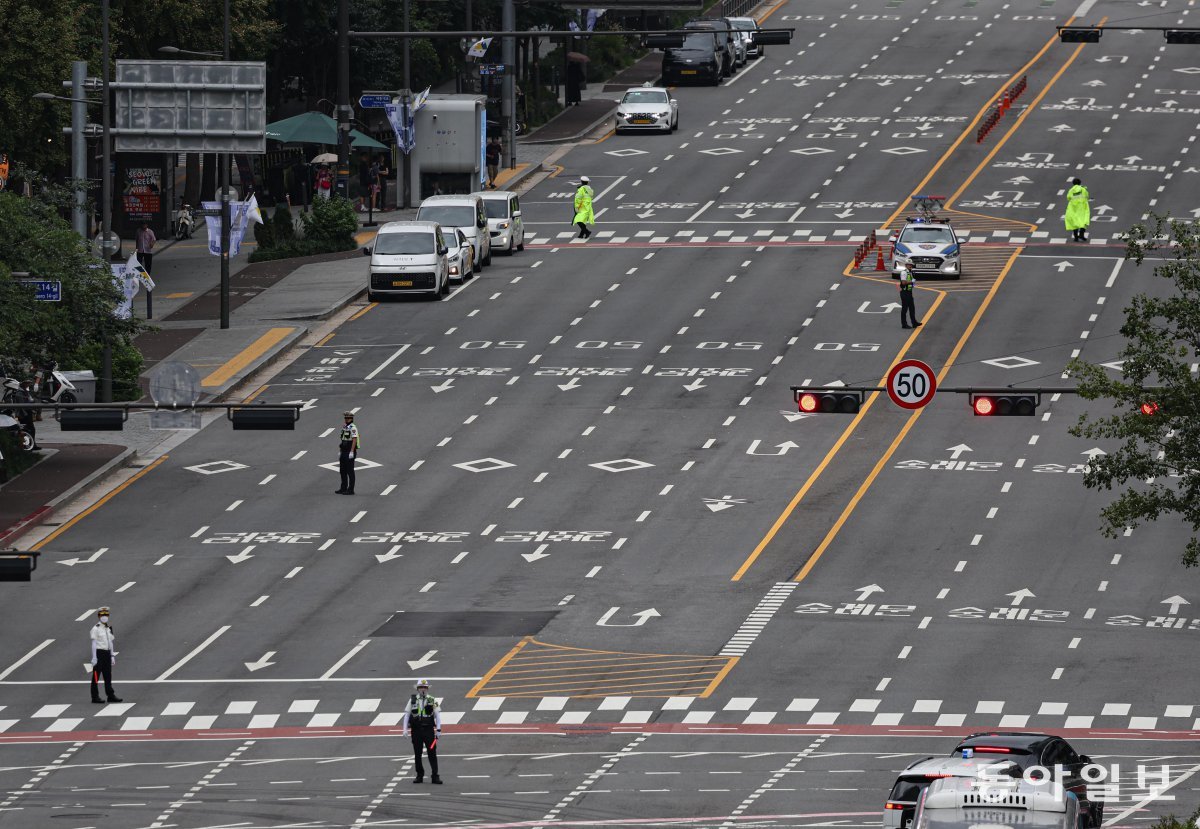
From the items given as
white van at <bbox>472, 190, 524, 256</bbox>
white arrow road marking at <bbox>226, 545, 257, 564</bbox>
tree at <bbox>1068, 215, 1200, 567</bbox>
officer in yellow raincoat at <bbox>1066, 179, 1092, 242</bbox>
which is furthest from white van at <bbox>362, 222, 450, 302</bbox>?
tree at <bbox>1068, 215, 1200, 567</bbox>

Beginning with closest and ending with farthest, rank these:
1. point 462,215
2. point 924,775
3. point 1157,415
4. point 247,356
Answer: point 924,775 → point 1157,415 → point 247,356 → point 462,215

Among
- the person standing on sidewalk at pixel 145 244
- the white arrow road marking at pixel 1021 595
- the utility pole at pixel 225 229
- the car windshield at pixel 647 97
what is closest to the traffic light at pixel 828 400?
the white arrow road marking at pixel 1021 595

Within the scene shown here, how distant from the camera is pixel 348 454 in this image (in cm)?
4953

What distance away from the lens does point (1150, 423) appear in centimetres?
3800

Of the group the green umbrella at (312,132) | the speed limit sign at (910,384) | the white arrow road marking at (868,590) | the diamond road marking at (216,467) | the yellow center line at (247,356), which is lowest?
the white arrow road marking at (868,590)

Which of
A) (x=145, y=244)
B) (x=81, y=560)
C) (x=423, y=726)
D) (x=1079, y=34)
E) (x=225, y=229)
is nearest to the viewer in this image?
(x=423, y=726)

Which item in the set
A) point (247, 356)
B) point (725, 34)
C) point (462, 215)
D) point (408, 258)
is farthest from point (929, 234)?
point (725, 34)

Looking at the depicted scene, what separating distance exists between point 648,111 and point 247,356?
3394cm

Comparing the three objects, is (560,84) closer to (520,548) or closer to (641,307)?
(641,307)

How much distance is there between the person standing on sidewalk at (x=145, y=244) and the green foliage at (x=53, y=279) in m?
15.6

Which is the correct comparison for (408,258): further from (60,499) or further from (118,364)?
(60,499)

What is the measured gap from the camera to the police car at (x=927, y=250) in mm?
67125

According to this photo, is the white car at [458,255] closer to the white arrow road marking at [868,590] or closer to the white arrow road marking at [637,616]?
the white arrow road marking at [868,590]


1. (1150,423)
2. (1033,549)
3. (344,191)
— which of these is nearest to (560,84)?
(344,191)
